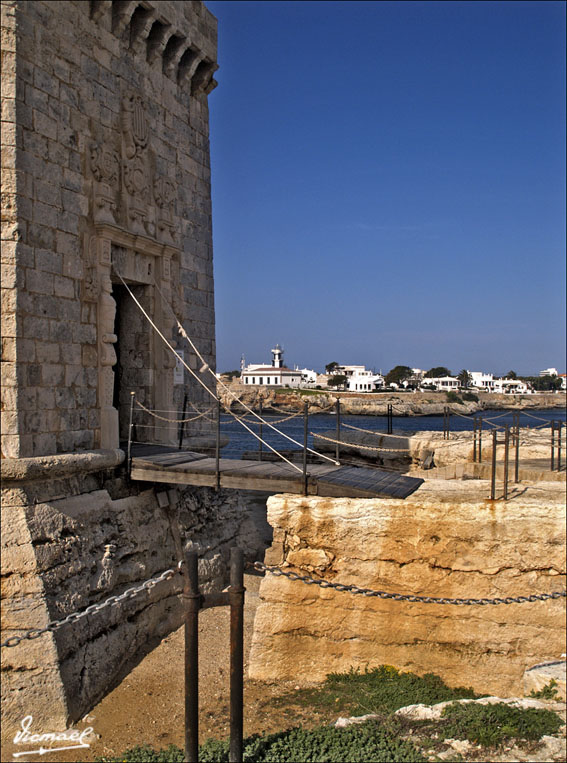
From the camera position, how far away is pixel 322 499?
6344 mm

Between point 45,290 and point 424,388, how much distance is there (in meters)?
84.9

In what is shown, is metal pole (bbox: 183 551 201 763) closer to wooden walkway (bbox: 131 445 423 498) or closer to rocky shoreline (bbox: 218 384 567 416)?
wooden walkway (bbox: 131 445 423 498)

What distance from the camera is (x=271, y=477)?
6.78 metres

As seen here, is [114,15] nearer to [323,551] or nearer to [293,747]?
[323,551]

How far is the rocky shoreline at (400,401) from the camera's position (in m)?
59.8

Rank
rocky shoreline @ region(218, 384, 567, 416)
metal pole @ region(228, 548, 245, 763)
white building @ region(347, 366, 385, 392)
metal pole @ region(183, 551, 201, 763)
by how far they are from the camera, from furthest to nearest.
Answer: white building @ region(347, 366, 385, 392)
rocky shoreline @ region(218, 384, 567, 416)
metal pole @ region(228, 548, 245, 763)
metal pole @ region(183, 551, 201, 763)

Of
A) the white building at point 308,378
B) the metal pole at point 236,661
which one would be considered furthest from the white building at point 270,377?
the metal pole at point 236,661

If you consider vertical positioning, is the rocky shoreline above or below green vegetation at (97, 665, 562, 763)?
above

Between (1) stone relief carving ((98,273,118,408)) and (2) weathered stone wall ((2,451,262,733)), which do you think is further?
(1) stone relief carving ((98,273,118,408))

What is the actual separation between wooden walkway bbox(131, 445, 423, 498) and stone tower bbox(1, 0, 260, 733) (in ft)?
1.64

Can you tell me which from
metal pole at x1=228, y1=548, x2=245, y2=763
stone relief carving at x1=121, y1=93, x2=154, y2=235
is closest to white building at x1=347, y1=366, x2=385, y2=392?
stone relief carving at x1=121, y1=93, x2=154, y2=235


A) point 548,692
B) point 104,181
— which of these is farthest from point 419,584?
point 104,181

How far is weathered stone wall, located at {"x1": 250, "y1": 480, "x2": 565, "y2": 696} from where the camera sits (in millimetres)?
5605

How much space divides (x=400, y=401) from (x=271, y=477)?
213ft
